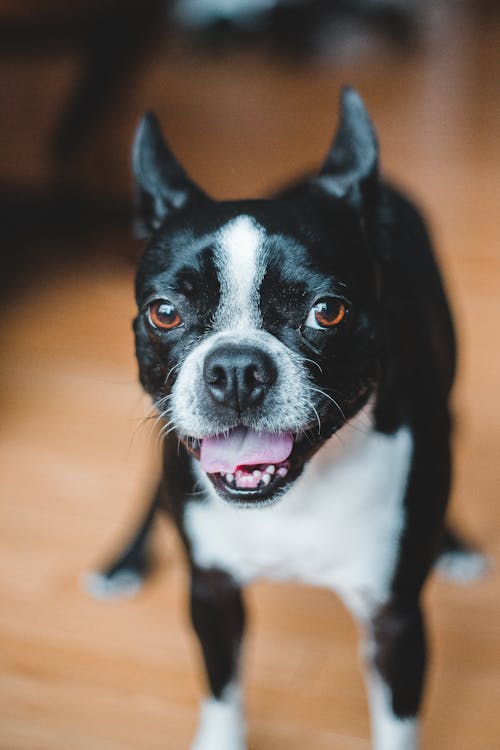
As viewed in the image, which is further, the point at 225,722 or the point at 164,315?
the point at 225,722

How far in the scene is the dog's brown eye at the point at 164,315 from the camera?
1.20 m

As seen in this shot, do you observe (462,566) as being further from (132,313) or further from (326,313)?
(132,313)

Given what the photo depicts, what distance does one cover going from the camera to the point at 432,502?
132cm

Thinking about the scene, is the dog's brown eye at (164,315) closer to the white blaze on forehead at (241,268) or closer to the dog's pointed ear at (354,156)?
the white blaze on forehead at (241,268)

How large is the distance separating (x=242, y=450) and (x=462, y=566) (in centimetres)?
80

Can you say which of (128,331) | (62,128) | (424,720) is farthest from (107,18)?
(424,720)

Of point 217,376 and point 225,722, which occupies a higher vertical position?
point 217,376

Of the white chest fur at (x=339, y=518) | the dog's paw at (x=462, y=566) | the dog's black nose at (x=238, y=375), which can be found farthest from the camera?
the dog's paw at (x=462, y=566)

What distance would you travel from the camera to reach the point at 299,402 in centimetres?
114

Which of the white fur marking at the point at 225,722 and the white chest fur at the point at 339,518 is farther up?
the white chest fur at the point at 339,518

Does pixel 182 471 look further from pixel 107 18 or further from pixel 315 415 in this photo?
pixel 107 18

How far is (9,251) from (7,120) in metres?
0.94

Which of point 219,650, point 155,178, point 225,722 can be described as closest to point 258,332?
point 155,178

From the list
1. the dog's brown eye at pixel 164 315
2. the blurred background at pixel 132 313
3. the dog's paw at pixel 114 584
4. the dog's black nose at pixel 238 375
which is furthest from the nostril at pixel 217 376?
the dog's paw at pixel 114 584
